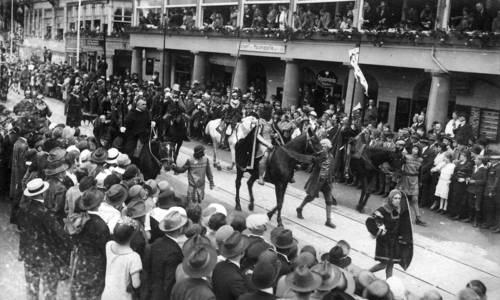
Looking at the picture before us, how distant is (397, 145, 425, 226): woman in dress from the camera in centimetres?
1225

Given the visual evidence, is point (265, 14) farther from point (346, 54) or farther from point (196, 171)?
point (196, 171)

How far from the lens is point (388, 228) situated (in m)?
8.20

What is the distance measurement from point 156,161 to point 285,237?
7174 millimetres

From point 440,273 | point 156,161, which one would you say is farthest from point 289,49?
point 440,273

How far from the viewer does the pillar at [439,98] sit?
19203mm

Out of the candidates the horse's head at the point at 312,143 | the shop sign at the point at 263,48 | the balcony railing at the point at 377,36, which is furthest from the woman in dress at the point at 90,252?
the shop sign at the point at 263,48

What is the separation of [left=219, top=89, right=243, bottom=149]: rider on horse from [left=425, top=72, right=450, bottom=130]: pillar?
6555mm

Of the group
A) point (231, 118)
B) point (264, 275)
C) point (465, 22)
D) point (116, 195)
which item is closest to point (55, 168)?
point (116, 195)

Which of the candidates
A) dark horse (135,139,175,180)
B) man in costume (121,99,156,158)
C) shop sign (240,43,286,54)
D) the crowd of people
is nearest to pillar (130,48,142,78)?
the crowd of people

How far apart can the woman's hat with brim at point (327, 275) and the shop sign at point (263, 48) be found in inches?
854

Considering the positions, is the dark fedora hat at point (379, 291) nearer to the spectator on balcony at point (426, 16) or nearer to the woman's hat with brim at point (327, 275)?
the woman's hat with brim at point (327, 275)

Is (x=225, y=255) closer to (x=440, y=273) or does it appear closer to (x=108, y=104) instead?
(x=440, y=273)

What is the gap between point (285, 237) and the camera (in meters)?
5.61

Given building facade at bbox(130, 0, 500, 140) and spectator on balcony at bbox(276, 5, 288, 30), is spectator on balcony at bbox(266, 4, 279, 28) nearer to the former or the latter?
building facade at bbox(130, 0, 500, 140)
